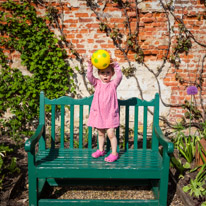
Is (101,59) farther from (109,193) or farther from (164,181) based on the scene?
(109,193)

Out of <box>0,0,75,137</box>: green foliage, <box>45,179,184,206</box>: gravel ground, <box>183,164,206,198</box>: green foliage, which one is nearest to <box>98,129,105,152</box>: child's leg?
<box>45,179,184,206</box>: gravel ground

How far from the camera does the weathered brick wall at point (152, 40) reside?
14.5 ft

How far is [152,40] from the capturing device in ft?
14.8

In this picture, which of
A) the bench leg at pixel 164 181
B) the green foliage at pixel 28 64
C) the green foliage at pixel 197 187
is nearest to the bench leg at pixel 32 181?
the bench leg at pixel 164 181

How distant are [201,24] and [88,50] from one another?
79.9 inches

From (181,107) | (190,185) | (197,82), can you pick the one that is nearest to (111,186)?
(190,185)

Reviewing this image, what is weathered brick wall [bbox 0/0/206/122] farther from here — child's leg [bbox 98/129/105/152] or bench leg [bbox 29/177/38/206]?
bench leg [bbox 29/177/38/206]

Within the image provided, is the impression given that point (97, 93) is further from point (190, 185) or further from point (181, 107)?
point (181, 107)

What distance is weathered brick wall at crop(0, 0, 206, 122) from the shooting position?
441cm

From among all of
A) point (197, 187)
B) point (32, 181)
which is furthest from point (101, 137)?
point (197, 187)

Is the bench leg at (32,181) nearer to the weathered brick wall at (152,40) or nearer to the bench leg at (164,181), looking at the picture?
the bench leg at (164,181)

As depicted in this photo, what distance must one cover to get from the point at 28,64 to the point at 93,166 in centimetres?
265

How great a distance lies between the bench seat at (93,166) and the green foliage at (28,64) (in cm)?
187

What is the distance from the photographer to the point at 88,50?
4.57 meters
